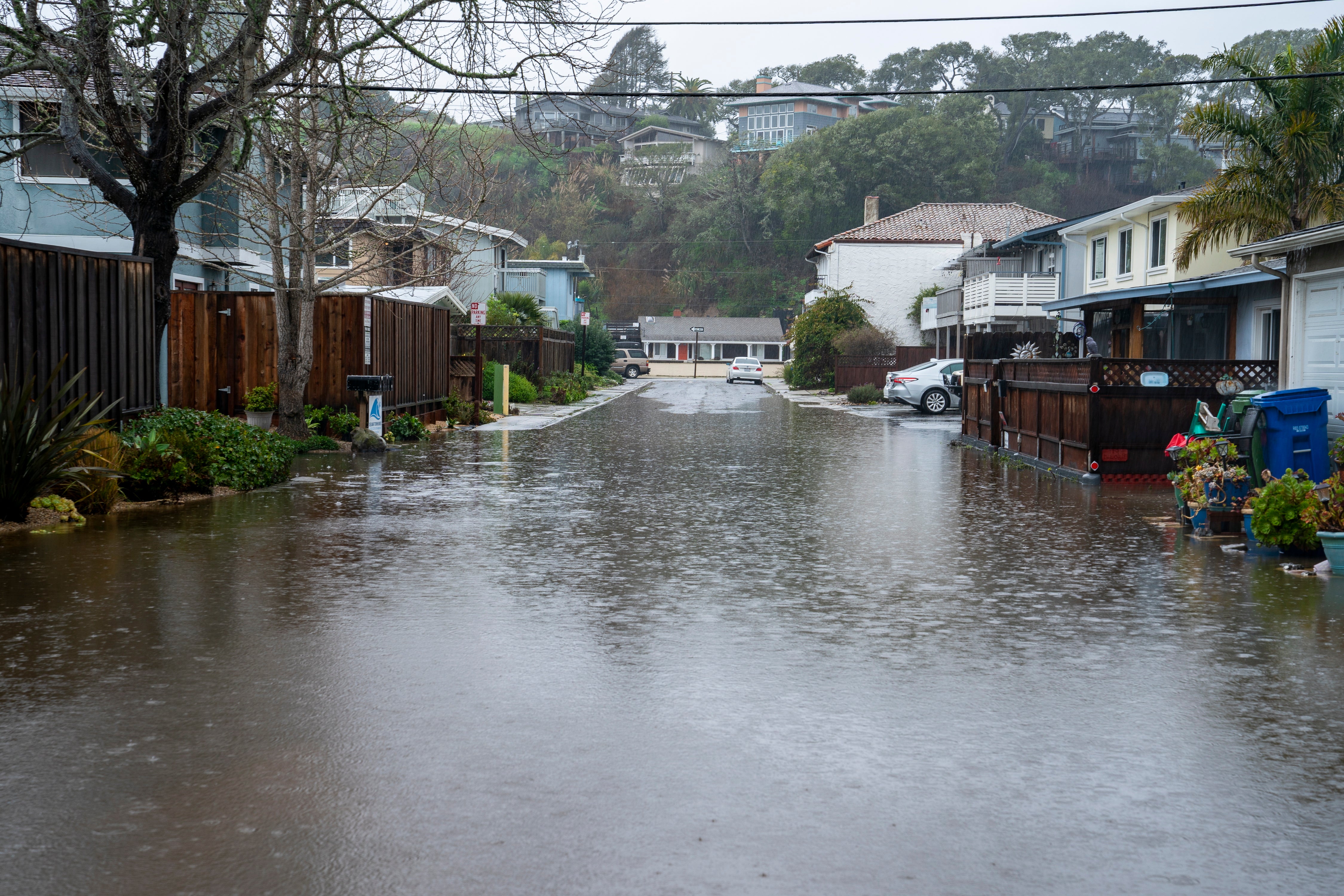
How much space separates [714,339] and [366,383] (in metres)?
81.3

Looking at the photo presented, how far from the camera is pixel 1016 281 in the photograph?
48.2 metres

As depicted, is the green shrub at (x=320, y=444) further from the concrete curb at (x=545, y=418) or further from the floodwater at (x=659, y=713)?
the floodwater at (x=659, y=713)

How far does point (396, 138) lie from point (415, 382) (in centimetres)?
633

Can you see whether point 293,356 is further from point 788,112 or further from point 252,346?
point 788,112

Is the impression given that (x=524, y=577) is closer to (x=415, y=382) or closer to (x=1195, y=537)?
(x=1195, y=537)

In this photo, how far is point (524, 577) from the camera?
9.89m

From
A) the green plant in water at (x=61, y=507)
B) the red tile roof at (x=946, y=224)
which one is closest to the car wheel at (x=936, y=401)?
the green plant in water at (x=61, y=507)

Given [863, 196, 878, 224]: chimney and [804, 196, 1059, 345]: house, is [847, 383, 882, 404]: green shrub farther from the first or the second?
[863, 196, 878, 224]: chimney

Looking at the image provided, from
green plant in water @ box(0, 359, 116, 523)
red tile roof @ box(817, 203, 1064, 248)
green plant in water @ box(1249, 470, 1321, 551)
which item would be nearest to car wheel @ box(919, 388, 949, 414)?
green plant in water @ box(1249, 470, 1321, 551)

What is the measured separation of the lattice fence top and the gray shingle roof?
82159 millimetres

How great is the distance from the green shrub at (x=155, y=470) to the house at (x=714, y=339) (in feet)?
283

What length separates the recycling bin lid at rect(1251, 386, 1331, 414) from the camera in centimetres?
1245

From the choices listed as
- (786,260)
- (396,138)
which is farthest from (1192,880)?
(786,260)

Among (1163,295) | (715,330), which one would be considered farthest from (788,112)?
(1163,295)
